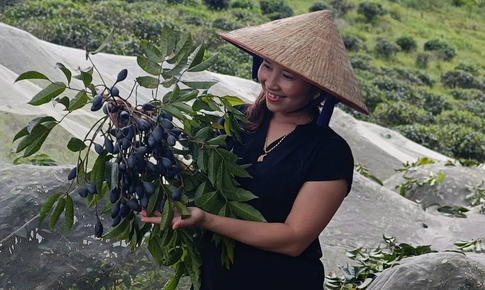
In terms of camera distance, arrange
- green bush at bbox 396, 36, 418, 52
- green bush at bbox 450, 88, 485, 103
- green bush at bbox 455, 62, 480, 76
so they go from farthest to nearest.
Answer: green bush at bbox 396, 36, 418, 52
green bush at bbox 455, 62, 480, 76
green bush at bbox 450, 88, 485, 103

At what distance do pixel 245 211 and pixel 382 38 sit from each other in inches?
681

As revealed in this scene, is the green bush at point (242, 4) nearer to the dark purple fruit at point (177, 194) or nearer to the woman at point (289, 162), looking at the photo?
the woman at point (289, 162)

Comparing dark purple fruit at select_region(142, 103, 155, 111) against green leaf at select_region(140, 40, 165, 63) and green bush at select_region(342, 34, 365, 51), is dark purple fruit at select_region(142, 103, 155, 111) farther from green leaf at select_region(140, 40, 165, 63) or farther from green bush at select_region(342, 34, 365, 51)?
green bush at select_region(342, 34, 365, 51)

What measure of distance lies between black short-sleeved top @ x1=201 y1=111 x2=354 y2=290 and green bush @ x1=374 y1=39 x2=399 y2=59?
16.1m

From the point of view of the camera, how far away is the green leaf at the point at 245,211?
5.97 feet

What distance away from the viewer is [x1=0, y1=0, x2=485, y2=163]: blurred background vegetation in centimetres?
955

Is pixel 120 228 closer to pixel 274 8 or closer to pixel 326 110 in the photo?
pixel 326 110

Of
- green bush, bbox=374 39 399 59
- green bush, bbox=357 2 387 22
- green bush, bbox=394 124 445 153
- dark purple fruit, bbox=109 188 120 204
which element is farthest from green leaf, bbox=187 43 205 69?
green bush, bbox=357 2 387 22

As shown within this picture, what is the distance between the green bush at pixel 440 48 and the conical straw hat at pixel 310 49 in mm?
16924

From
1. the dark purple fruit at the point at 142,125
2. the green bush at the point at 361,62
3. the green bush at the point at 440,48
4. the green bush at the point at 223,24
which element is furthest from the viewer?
the green bush at the point at 440,48

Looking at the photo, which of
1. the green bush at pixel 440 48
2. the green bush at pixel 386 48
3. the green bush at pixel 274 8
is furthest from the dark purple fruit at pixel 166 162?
the green bush at pixel 440 48

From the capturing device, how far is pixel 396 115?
35.7 feet

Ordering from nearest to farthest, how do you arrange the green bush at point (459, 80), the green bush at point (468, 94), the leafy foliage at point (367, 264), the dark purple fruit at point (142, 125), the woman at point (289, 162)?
1. the dark purple fruit at point (142, 125)
2. the woman at point (289, 162)
3. the leafy foliage at point (367, 264)
4. the green bush at point (468, 94)
5. the green bush at point (459, 80)

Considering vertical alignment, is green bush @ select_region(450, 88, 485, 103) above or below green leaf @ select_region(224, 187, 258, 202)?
below
